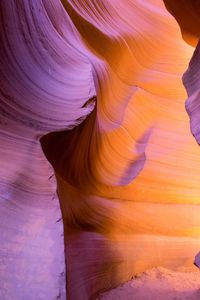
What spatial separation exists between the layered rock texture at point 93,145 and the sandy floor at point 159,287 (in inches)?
3.7

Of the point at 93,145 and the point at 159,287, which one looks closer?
the point at 93,145

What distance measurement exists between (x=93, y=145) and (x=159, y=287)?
1.28 m

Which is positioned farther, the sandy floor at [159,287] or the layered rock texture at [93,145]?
the sandy floor at [159,287]

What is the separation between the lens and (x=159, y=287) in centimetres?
327

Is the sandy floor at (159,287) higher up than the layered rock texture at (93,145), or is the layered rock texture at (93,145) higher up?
the layered rock texture at (93,145)

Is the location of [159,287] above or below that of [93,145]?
below

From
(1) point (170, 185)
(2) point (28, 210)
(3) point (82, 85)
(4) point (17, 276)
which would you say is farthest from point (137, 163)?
(4) point (17, 276)

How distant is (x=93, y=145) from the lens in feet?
10.1

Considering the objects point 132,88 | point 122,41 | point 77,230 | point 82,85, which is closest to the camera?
point 82,85

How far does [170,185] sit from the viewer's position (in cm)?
414

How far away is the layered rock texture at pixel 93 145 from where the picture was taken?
2.12 m

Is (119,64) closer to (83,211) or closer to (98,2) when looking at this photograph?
(98,2)

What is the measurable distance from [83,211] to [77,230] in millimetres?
161

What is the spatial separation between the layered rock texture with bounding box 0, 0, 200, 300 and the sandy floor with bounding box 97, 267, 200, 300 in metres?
0.10
